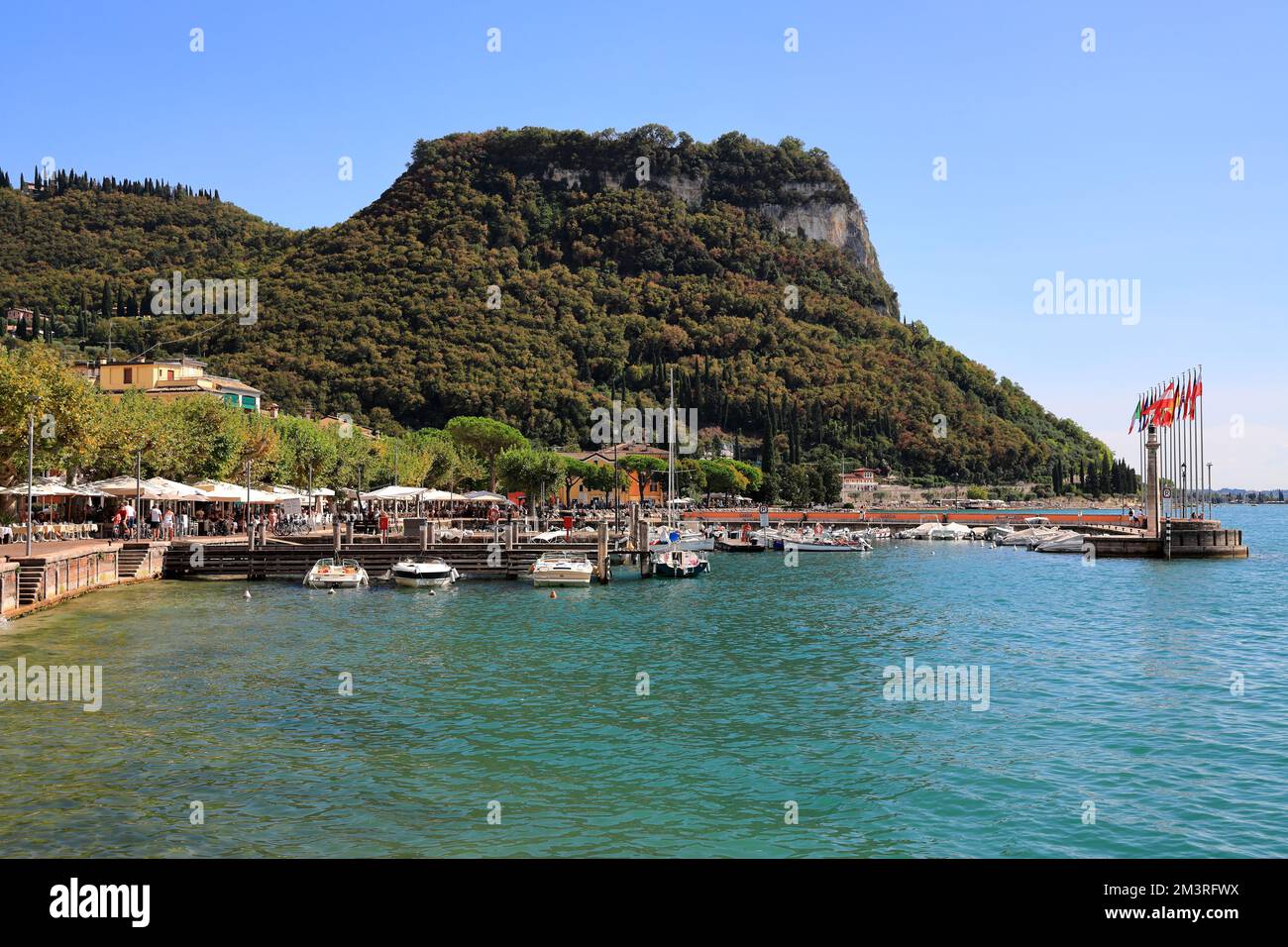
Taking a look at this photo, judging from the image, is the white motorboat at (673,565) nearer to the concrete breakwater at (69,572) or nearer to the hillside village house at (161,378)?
the concrete breakwater at (69,572)

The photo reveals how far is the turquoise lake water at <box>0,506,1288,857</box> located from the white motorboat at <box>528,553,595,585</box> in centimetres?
1054

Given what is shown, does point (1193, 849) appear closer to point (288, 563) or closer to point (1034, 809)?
point (1034, 809)

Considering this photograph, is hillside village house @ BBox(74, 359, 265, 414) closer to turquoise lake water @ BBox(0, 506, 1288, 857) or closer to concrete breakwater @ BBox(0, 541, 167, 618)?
concrete breakwater @ BBox(0, 541, 167, 618)

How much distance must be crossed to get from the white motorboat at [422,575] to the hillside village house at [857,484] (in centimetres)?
11759

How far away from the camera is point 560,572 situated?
163 feet

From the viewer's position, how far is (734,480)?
146 meters

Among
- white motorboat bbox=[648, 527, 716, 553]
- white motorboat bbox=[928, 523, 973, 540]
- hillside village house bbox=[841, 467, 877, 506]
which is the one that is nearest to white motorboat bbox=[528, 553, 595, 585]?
white motorboat bbox=[648, 527, 716, 553]

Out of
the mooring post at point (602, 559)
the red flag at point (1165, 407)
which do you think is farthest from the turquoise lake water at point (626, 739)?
the red flag at point (1165, 407)

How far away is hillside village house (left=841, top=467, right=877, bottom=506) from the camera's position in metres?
166

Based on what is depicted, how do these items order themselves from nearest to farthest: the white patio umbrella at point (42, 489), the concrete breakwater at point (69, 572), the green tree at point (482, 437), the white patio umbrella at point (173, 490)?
the concrete breakwater at point (69, 572) → the white patio umbrella at point (42, 489) → the white patio umbrella at point (173, 490) → the green tree at point (482, 437)

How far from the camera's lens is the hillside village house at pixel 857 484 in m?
166

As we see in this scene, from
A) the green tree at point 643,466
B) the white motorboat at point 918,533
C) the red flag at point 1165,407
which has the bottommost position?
the white motorboat at point 918,533
